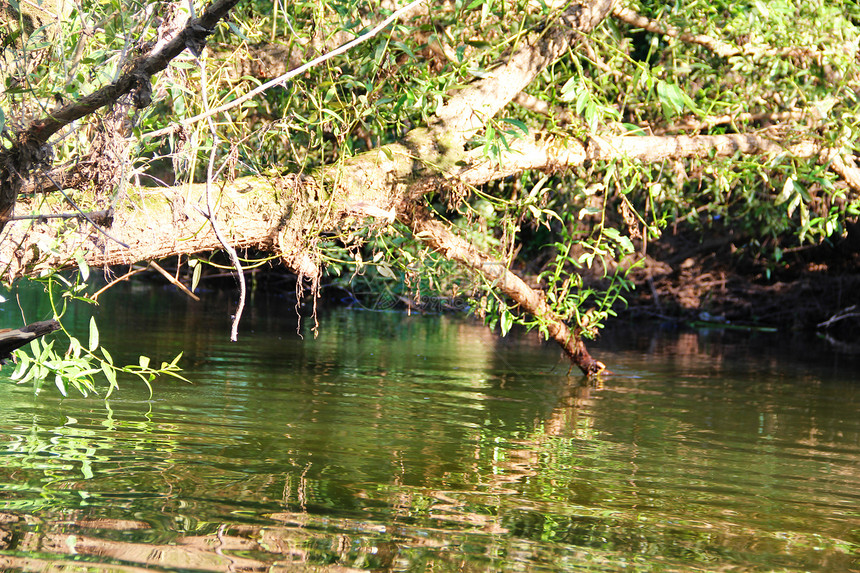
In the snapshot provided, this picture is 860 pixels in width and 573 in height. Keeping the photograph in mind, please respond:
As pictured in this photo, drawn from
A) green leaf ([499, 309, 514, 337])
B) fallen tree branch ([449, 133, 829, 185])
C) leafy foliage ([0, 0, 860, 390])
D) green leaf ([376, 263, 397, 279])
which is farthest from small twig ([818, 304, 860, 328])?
green leaf ([376, 263, 397, 279])

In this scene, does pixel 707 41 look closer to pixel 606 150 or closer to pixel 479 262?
pixel 606 150

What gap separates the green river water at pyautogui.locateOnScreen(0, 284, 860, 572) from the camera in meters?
3.60

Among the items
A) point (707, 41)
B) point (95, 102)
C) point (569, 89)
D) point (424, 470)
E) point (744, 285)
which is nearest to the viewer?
point (95, 102)

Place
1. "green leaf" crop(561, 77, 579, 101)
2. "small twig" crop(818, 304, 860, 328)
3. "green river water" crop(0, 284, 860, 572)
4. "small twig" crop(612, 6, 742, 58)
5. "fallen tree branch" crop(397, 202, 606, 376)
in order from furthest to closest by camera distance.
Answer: "small twig" crop(818, 304, 860, 328) → "small twig" crop(612, 6, 742, 58) → "fallen tree branch" crop(397, 202, 606, 376) → "green leaf" crop(561, 77, 579, 101) → "green river water" crop(0, 284, 860, 572)

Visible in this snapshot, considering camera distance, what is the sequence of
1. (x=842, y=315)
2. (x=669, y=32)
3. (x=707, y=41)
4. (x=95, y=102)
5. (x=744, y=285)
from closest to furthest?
(x=95, y=102) < (x=669, y=32) < (x=707, y=41) < (x=842, y=315) < (x=744, y=285)

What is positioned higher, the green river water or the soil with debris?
the soil with debris

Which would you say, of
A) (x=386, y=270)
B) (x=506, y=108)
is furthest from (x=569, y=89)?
(x=506, y=108)

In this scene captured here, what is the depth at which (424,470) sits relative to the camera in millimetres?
4965

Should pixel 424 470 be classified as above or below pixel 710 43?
below

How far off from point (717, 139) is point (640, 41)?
2.54m

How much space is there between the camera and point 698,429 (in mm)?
6680

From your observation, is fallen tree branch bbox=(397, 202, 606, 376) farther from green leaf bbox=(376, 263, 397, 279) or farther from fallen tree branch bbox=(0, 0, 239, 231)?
fallen tree branch bbox=(0, 0, 239, 231)

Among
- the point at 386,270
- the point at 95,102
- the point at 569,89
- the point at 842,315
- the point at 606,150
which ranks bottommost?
the point at 386,270

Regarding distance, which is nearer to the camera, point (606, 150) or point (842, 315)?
point (606, 150)
